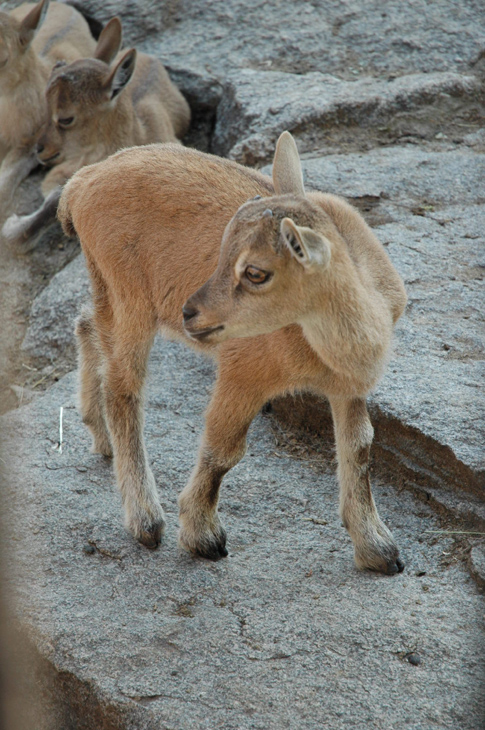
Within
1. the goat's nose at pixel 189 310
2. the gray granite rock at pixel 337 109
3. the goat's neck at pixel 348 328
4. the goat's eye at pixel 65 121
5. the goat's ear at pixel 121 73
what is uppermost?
the goat's nose at pixel 189 310

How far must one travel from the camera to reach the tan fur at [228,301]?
332 centimetres

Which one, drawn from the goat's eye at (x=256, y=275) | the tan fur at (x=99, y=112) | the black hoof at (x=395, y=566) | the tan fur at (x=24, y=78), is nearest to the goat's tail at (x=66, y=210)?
the goat's eye at (x=256, y=275)

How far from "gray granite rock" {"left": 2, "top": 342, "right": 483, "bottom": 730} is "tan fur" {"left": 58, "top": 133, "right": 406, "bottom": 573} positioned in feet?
0.75

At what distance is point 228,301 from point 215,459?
977 millimetres

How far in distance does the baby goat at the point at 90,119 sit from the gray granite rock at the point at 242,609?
3587 millimetres

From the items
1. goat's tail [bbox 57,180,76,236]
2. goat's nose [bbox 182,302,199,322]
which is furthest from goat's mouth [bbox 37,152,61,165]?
goat's nose [bbox 182,302,199,322]

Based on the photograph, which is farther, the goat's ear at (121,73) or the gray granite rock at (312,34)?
the gray granite rock at (312,34)

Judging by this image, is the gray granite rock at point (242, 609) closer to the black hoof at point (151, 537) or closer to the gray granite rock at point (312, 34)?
the black hoof at point (151, 537)

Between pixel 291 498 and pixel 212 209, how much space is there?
1766 millimetres

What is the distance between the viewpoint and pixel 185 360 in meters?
5.65

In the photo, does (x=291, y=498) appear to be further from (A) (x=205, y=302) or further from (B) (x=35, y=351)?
(B) (x=35, y=351)

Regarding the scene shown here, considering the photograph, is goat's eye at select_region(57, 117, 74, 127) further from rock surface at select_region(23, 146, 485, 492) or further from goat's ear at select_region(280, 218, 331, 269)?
goat's ear at select_region(280, 218, 331, 269)

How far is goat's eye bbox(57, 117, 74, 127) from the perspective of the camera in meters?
7.68

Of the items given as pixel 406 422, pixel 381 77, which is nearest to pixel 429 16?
pixel 381 77
